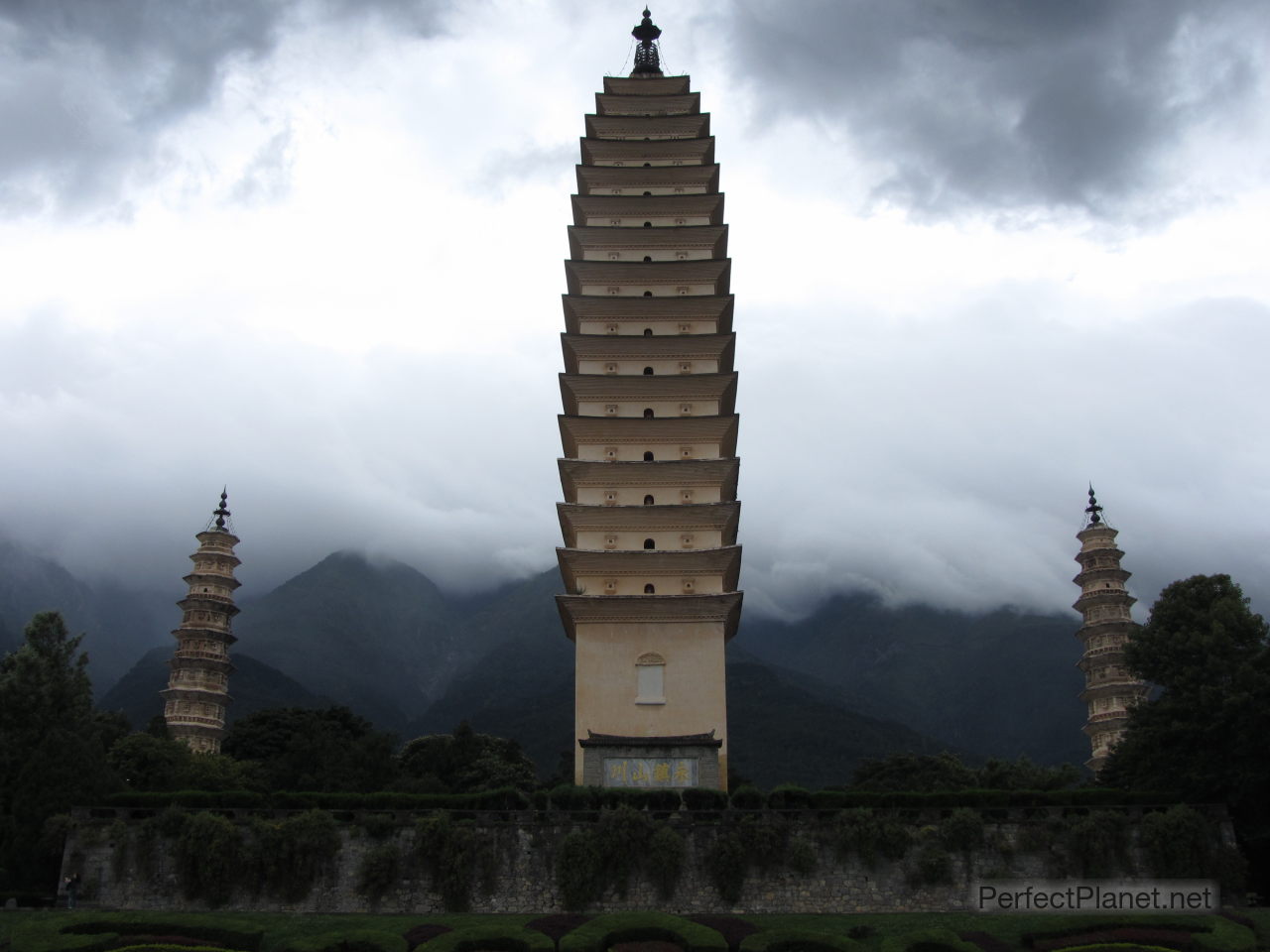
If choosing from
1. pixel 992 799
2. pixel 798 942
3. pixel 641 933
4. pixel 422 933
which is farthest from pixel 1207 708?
pixel 422 933

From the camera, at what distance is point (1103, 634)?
4391cm

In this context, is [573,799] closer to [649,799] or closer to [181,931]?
[649,799]

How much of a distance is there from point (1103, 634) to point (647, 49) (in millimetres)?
30437

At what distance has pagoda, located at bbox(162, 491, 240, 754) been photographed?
148 ft

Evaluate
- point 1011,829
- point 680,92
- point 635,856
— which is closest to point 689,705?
point 635,856

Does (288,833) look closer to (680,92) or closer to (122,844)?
(122,844)

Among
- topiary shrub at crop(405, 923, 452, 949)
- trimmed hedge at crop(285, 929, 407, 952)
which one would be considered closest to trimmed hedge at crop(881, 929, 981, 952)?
topiary shrub at crop(405, 923, 452, 949)

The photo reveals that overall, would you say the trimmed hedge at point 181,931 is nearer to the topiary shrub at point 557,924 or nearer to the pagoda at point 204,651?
the topiary shrub at point 557,924

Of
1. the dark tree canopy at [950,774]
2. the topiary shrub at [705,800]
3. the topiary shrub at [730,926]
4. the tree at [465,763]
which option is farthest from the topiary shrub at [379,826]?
the dark tree canopy at [950,774]

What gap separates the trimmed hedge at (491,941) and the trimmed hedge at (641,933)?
1.39ft

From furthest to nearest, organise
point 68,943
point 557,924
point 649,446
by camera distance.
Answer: point 649,446
point 557,924
point 68,943

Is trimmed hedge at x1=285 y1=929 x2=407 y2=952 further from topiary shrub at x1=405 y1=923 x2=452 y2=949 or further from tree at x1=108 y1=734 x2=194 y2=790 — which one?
tree at x1=108 y1=734 x2=194 y2=790

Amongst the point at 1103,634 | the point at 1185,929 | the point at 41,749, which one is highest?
the point at 1103,634

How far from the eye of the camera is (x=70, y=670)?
2617 cm
